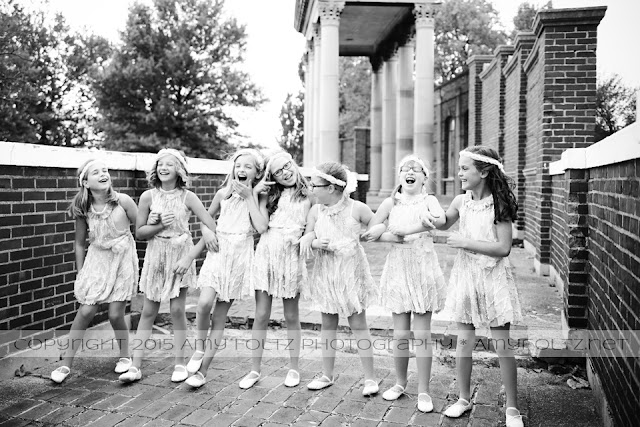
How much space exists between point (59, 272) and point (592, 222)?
4110 mm

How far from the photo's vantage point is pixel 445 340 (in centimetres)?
518

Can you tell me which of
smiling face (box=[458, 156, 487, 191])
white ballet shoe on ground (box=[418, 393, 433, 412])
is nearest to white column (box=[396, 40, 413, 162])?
smiling face (box=[458, 156, 487, 191])

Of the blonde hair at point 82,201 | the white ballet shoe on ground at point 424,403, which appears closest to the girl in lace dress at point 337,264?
the white ballet shoe on ground at point 424,403

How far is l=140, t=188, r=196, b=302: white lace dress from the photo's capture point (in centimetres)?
450

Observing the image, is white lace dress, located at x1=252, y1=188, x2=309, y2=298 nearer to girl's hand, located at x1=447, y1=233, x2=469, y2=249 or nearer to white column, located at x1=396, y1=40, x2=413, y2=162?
girl's hand, located at x1=447, y1=233, x2=469, y2=249

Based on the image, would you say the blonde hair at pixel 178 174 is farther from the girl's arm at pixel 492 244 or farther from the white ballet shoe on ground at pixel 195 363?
the girl's arm at pixel 492 244

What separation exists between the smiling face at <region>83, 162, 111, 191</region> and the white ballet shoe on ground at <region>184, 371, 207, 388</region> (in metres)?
1.54

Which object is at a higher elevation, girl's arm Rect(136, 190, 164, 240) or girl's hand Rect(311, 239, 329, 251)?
girl's arm Rect(136, 190, 164, 240)

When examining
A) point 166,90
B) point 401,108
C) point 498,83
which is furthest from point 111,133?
point 498,83

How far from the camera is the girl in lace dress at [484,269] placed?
3.62 m

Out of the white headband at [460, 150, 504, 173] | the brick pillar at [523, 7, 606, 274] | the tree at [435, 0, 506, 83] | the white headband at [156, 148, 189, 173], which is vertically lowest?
the white headband at [460, 150, 504, 173]

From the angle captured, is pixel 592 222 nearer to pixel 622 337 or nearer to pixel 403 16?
pixel 622 337

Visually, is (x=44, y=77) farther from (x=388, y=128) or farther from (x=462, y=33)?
(x=462, y=33)

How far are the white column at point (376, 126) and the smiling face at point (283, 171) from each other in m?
20.1
